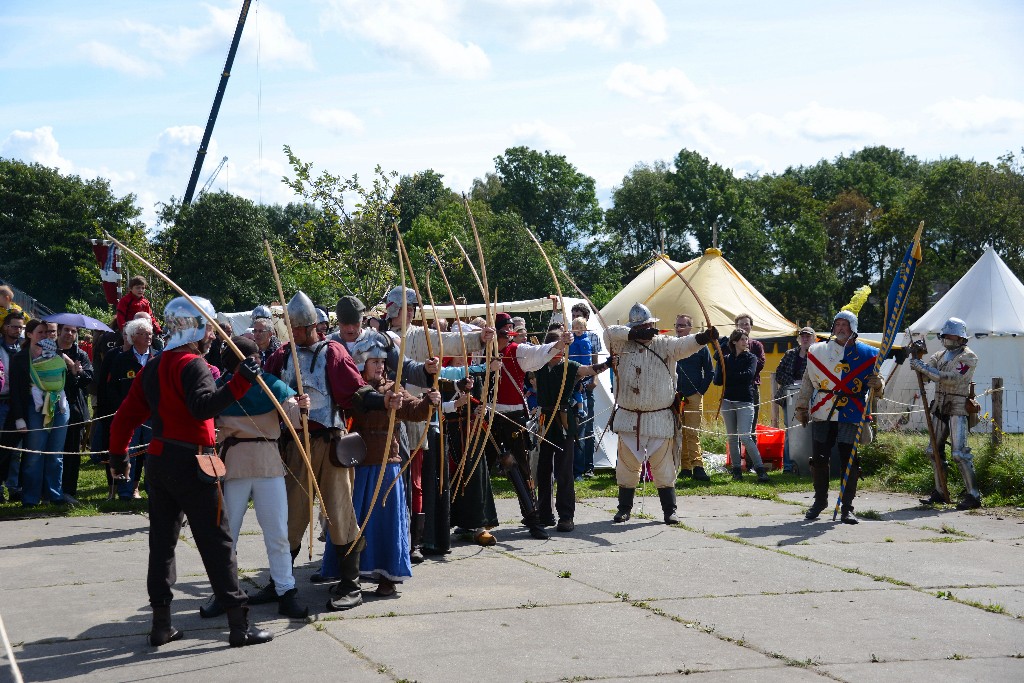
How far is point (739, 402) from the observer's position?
11.9m

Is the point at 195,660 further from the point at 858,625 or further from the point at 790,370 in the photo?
the point at 790,370

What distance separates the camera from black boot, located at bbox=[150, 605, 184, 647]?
16.7 feet

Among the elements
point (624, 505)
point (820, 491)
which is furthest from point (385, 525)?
point (820, 491)

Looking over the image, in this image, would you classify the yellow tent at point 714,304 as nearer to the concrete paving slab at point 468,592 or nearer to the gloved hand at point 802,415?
the gloved hand at point 802,415

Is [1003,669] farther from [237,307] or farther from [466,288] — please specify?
[237,307]

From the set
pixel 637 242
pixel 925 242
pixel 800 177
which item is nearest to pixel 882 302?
pixel 925 242

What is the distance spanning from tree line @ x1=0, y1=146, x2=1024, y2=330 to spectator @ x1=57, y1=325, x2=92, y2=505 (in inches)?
751

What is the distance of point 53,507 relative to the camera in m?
9.53

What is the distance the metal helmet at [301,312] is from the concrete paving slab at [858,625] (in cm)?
248

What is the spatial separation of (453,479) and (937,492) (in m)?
4.74

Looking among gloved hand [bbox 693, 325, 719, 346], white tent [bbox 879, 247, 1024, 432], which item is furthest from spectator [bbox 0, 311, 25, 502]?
white tent [bbox 879, 247, 1024, 432]

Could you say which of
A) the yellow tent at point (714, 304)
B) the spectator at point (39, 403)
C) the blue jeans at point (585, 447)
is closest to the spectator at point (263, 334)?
the spectator at point (39, 403)

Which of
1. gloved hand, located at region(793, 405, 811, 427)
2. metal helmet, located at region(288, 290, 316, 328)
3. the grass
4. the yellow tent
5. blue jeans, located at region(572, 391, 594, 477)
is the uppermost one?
the yellow tent

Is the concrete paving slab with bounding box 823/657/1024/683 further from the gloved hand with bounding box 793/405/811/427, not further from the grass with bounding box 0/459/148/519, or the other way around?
the grass with bounding box 0/459/148/519
